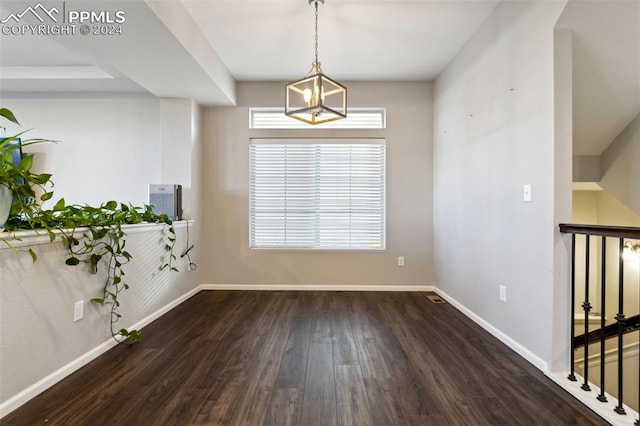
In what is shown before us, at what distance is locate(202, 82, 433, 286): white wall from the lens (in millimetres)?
3838

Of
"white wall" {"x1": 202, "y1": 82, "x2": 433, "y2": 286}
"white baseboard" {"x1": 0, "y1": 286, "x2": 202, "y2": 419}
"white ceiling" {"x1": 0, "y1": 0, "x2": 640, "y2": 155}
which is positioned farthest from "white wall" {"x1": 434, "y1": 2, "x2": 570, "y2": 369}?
"white baseboard" {"x1": 0, "y1": 286, "x2": 202, "y2": 419}

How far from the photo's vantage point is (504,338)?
2.30 meters

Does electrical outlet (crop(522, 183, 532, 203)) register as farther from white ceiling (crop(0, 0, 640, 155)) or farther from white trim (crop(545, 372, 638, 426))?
white trim (crop(545, 372, 638, 426))

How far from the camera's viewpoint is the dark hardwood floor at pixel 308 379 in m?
1.49

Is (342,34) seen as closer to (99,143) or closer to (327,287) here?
(327,287)

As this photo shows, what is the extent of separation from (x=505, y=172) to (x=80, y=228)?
3.20 metres

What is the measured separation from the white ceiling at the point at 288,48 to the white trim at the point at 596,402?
6.49ft

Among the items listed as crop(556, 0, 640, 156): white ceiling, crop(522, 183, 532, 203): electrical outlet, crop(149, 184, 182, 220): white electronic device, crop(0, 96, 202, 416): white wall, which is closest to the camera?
crop(556, 0, 640, 156): white ceiling

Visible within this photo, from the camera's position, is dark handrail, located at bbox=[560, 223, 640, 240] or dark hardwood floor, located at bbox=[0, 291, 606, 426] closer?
dark handrail, located at bbox=[560, 223, 640, 240]

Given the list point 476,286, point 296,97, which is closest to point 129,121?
point 296,97

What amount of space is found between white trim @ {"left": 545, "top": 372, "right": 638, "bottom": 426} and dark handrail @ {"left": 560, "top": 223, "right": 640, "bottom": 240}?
903mm

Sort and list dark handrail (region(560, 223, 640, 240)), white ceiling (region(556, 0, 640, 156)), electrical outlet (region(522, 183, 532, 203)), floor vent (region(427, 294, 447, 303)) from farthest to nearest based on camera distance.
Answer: floor vent (region(427, 294, 447, 303)), electrical outlet (region(522, 183, 532, 203)), white ceiling (region(556, 0, 640, 156)), dark handrail (region(560, 223, 640, 240))

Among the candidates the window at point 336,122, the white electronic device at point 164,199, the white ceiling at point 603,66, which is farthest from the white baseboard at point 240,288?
the window at point 336,122

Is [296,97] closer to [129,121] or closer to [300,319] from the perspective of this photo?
[129,121]
